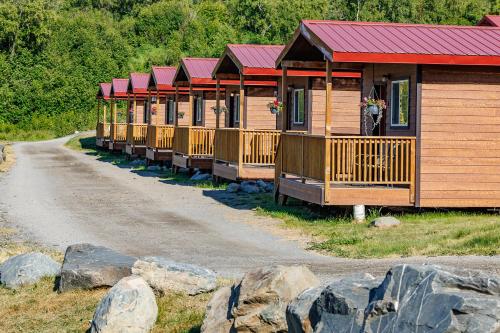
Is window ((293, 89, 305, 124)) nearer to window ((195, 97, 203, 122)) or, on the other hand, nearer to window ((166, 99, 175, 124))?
window ((195, 97, 203, 122))

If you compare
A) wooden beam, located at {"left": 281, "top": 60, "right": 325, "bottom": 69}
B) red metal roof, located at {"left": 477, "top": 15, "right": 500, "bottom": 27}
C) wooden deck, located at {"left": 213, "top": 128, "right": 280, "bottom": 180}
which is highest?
red metal roof, located at {"left": 477, "top": 15, "right": 500, "bottom": 27}

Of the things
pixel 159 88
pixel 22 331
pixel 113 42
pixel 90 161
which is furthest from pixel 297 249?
pixel 113 42

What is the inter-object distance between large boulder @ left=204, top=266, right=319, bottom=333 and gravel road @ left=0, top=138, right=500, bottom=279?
3.06 meters

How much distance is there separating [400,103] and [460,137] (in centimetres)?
224

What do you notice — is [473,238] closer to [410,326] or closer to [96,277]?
[96,277]

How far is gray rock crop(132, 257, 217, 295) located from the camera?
33.3 ft

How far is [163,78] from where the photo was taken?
34.1m

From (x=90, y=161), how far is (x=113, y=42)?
1380 inches

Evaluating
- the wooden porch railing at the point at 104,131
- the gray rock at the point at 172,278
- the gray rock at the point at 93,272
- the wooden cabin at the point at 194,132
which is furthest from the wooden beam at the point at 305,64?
the wooden porch railing at the point at 104,131

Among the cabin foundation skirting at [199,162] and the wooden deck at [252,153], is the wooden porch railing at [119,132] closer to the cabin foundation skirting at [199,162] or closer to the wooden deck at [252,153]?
the cabin foundation skirting at [199,162]

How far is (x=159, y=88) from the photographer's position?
3350 centimetres

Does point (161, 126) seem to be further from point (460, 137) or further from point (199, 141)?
point (460, 137)

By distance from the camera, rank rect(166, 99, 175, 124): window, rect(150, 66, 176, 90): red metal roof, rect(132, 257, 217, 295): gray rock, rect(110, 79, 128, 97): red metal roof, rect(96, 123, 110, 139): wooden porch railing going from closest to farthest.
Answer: rect(132, 257, 217, 295): gray rock < rect(150, 66, 176, 90): red metal roof < rect(166, 99, 175, 124): window < rect(110, 79, 128, 97): red metal roof < rect(96, 123, 110, 139): wooden porch railing

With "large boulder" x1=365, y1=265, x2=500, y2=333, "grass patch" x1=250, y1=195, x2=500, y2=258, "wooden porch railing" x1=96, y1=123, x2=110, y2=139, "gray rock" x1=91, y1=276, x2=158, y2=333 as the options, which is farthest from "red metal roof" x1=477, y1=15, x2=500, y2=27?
"wooden porch railing" x1=96, y1=123, x2=110, y2=139
